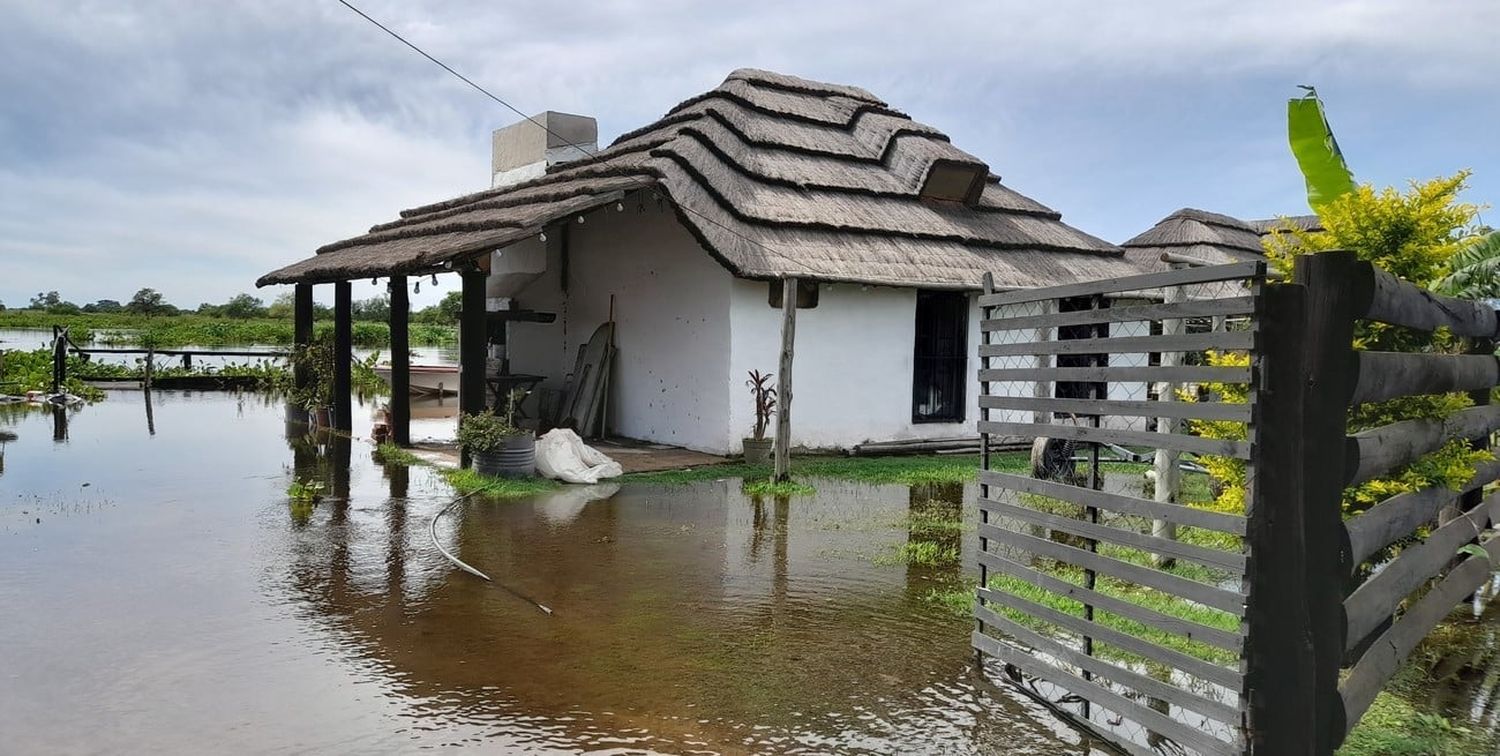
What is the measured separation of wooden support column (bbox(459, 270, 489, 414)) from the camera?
39.4 ft

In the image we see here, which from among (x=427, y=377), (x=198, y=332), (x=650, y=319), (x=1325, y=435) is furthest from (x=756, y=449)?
(x=198, y=332)

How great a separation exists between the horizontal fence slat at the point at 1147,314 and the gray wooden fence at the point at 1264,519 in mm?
13

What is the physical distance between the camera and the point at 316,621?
238 inches

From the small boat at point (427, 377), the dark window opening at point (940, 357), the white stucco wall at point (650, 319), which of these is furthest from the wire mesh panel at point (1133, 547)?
the small boat at point (427, 377)

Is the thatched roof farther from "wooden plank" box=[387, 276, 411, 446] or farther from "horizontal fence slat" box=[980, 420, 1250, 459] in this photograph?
"horizontal fence slat" box=[980, 420, 1250, 459]

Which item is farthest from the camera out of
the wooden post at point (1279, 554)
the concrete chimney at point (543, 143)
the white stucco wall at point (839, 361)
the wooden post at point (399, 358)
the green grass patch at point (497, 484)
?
the concrete chimney at point (543, 143)

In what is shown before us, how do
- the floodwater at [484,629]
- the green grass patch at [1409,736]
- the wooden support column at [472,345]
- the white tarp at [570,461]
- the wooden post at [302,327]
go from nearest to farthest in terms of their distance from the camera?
the green grass patch at [1409,736]
the floodwater at [484,629]
the white tarp at [570,461]
the wooden support column at [472,345]
the wooden post at [302,327]

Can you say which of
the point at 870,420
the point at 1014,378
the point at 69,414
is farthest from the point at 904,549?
the point at 69,414

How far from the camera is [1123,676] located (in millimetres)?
4203

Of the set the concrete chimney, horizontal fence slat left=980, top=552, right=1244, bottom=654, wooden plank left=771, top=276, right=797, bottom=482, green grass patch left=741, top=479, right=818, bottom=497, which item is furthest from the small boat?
horizontal fence slat left=980, top=552, right=1244, bottom=654

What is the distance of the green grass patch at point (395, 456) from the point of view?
13.0 metres

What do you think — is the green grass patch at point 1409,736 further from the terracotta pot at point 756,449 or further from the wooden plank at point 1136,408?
the terracotta pot at point 756,449

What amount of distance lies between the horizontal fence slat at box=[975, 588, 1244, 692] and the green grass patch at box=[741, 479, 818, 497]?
5.83 metres

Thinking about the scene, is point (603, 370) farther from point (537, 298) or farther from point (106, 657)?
point (106, 657)
